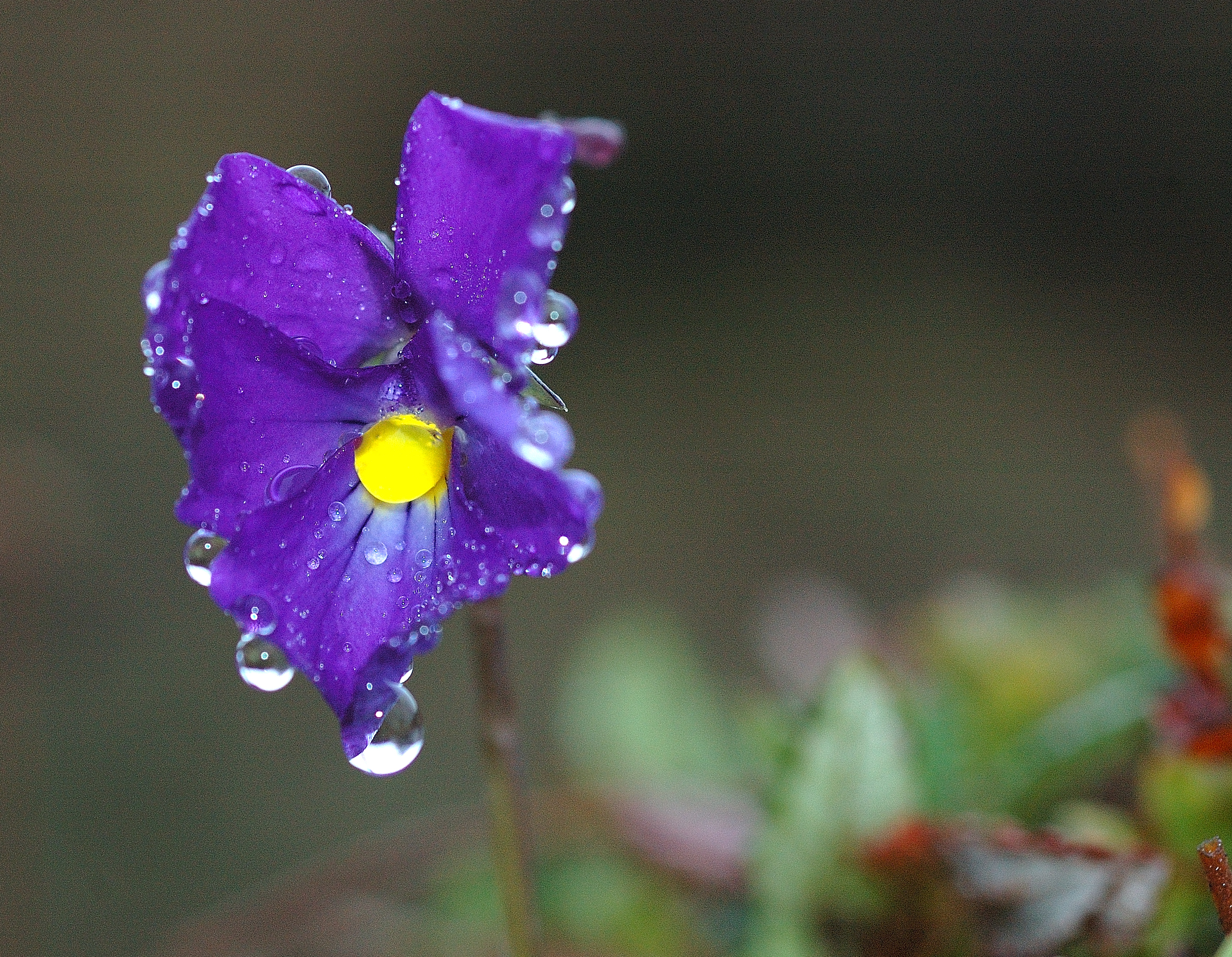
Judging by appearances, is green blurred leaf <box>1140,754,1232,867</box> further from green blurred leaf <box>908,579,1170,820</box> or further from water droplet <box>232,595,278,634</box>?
water droplet <box>232,595,278,634</box>

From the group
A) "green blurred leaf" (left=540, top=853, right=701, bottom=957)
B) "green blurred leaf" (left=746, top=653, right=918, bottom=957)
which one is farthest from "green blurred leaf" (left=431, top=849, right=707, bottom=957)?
"green blurred leaf" (left=746, top=653, right=918, bottom=957)

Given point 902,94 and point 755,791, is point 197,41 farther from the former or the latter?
point 755,791

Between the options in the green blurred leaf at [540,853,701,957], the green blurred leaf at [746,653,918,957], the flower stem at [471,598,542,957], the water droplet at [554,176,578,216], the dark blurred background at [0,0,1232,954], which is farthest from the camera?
the dark blurred background at [0,0,1232,954]

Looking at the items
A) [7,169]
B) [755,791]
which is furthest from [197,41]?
[755,791]

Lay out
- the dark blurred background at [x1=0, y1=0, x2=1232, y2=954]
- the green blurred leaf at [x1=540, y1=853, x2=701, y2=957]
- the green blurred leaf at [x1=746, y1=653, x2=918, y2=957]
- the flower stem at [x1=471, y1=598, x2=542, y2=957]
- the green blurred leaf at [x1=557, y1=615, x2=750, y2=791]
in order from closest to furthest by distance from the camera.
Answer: the flower stem at [x1=471, y1=598, x2=542, y2=957] < the green blurred leaf at [x1=746, y1=653, x2=918, y2=957] < the green blurred leaf at [x1=540, y1=853, x2=701, y2=957] < the green blurred leaf at [x1=557, y1=615, x2=750, y2=791] < the dark blurred background at [x1=0, y1=0, x2=1232, y2=954]

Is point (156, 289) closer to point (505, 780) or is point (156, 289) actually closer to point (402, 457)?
point (402, 457)

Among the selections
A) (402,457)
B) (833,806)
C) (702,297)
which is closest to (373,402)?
(402,457)

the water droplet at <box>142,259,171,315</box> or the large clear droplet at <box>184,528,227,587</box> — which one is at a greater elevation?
the water droplet at <box>142,259,171,315</box>
